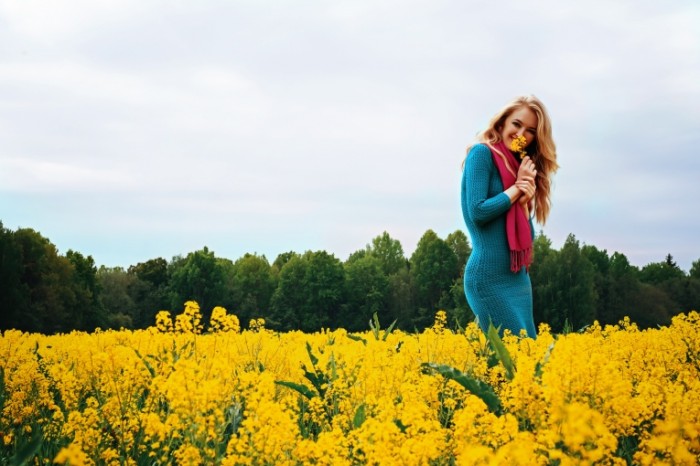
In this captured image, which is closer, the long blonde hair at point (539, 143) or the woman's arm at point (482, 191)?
the woman's arm at point (482, 191)

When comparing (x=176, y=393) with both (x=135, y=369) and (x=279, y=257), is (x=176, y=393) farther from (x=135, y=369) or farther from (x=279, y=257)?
(x=279, y=257)

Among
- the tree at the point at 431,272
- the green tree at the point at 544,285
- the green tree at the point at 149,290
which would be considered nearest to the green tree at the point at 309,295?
the tree at the point at 431,272

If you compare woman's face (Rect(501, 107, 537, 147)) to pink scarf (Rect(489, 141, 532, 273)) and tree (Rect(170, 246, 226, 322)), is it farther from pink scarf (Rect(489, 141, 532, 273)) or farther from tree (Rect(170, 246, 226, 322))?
tree (Rect(170, 246, 226, 322))

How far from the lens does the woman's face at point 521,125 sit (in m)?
6.93

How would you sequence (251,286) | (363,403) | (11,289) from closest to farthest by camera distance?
(363,403) < (11,289) < (251,286)

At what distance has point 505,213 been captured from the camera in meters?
6.76

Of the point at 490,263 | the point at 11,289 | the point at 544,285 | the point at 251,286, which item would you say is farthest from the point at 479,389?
the point at 251,286

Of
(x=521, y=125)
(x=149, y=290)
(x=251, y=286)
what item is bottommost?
(x=521, y=125)

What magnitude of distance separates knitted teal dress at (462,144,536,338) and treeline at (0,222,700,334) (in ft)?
149

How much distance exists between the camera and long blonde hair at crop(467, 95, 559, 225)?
6.92 meters

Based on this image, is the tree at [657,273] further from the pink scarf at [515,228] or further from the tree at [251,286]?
the pink scarf at [515,228]

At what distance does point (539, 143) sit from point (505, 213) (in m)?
0.81

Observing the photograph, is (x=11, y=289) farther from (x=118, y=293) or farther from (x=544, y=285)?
(x=544, y=285)

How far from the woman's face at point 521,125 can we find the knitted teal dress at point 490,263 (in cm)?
38
